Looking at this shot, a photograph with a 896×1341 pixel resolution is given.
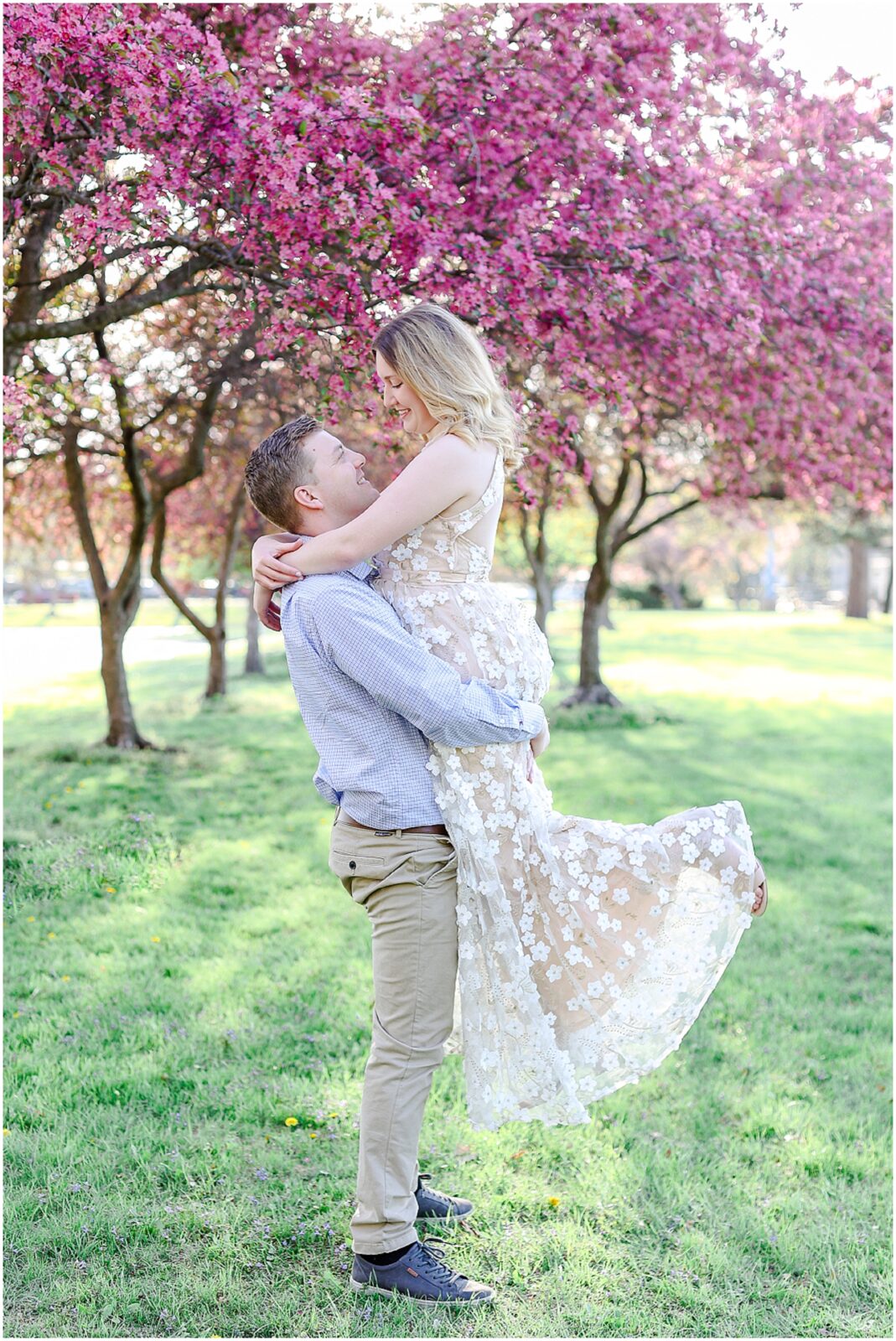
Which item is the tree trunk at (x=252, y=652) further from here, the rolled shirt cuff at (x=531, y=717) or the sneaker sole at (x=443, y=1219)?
the rolled shirt cuff at (x=531, y=717)

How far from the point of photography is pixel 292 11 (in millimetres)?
5168

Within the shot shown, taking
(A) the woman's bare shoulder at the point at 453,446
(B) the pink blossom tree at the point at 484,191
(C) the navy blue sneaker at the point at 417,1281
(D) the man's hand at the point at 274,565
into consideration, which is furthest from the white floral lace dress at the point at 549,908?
(B) the pink blossom tree at the point at 484,191

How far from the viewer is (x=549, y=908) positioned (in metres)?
2.80

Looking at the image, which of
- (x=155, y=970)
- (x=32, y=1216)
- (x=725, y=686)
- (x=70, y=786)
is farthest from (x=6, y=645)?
(x=32, y=1216)

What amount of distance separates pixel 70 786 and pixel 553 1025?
6965 millimetres

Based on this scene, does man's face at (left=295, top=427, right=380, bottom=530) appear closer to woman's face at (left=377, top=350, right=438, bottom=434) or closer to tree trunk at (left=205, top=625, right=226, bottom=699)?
woman's face at (left=377, top=350, right=438, bottom=434)

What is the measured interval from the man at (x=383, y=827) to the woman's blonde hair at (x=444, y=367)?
0.25 metres

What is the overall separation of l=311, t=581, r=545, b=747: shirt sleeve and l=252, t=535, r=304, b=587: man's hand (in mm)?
124

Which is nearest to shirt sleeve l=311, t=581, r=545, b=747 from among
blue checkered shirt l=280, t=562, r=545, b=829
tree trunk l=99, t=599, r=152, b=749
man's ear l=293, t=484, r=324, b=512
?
blue checkered shirt l=280, t=562, r=545, b=829

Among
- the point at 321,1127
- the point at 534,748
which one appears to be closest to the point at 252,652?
the point at 321,1127

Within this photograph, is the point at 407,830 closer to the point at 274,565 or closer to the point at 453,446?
the point at 274,565

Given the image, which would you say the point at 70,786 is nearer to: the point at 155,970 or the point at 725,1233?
the point at 155,970

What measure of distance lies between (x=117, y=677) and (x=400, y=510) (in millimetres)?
8702

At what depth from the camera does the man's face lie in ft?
8.70
